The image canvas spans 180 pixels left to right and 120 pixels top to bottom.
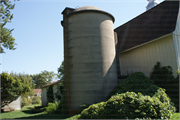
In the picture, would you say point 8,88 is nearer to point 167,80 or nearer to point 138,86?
point 138,86

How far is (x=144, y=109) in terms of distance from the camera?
391cm

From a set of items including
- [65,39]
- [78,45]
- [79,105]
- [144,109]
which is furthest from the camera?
[65,39]

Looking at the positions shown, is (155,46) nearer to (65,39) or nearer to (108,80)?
(108,80)

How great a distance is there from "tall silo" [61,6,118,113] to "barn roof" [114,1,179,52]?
6.54 feet

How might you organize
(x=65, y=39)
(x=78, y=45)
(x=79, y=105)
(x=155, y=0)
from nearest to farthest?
(x=79, y=105), (x=78, y=45), (x=65, y=39), (x=155, y=0)

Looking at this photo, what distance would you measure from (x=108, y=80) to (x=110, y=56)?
109 cm

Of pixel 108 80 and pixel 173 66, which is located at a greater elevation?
pixel 173 66

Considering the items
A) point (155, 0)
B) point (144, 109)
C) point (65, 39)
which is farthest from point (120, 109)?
point (155, 0)

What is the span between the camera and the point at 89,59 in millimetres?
5930

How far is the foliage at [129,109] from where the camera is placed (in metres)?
3.87

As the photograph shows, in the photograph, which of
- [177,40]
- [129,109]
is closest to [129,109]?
[129,109]

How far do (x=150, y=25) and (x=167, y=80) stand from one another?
3115 mm

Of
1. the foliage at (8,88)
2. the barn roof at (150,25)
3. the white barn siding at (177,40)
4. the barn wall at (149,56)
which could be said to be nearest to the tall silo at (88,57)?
the barn wall at (149,56)

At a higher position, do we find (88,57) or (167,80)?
(88,57)
